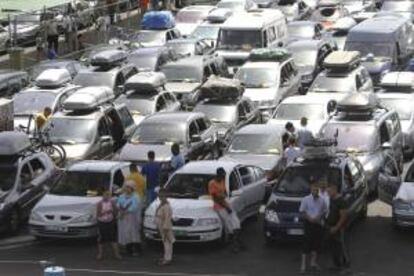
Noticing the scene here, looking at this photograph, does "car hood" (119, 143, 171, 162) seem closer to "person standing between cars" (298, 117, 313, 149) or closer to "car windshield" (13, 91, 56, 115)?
"person standing between cars" (298, 117, 313, 149)

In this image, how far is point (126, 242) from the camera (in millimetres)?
18344

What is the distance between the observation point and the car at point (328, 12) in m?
46.7

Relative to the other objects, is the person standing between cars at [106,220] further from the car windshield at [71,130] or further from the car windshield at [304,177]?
the car windshield at [71,130]

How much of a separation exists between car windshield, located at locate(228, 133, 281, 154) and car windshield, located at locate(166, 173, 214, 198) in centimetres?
363

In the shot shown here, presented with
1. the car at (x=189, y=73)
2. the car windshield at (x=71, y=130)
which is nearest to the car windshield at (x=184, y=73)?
the car at (x=189, y=73)

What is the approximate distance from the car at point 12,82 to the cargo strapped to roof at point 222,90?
23.2ft

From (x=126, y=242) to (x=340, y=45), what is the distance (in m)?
22.0

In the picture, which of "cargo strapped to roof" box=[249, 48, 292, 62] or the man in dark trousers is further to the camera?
"cargo strapped to roof" box=[249, 48, 292, 62]

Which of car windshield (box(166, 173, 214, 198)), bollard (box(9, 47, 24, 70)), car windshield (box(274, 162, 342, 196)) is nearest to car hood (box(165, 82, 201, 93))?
bollard (box(9, 47, 24, 70))

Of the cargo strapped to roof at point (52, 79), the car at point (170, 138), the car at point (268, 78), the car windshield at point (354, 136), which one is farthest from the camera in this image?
the car at point (268, 78)

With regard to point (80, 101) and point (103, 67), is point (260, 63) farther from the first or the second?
point (80, 101)

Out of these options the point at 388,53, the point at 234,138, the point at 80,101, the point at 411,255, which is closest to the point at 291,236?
the point at 411,255

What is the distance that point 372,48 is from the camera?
1379 inches

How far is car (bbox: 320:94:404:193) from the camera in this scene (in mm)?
22391
